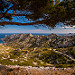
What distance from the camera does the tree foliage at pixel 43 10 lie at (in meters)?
Result: 5.91

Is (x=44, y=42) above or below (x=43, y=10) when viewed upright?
below

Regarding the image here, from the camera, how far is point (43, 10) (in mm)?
6215

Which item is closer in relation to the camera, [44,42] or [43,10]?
[43,10]

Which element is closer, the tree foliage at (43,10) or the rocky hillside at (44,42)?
the tree foliage at (43,10)

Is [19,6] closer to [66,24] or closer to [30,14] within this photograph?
[30,14]

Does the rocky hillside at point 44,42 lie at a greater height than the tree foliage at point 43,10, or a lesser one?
lesser

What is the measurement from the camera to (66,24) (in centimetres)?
720

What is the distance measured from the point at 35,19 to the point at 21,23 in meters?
1.40

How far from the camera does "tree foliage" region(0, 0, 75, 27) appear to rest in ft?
19.4

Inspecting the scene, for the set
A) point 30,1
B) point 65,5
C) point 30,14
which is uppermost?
point 30,1

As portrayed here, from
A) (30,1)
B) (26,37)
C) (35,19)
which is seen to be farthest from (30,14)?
(26,37)

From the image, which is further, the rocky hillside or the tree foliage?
the rocky hillside

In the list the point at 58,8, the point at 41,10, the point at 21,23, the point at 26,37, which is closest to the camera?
the point at 58,8

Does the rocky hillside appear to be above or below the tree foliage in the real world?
below
